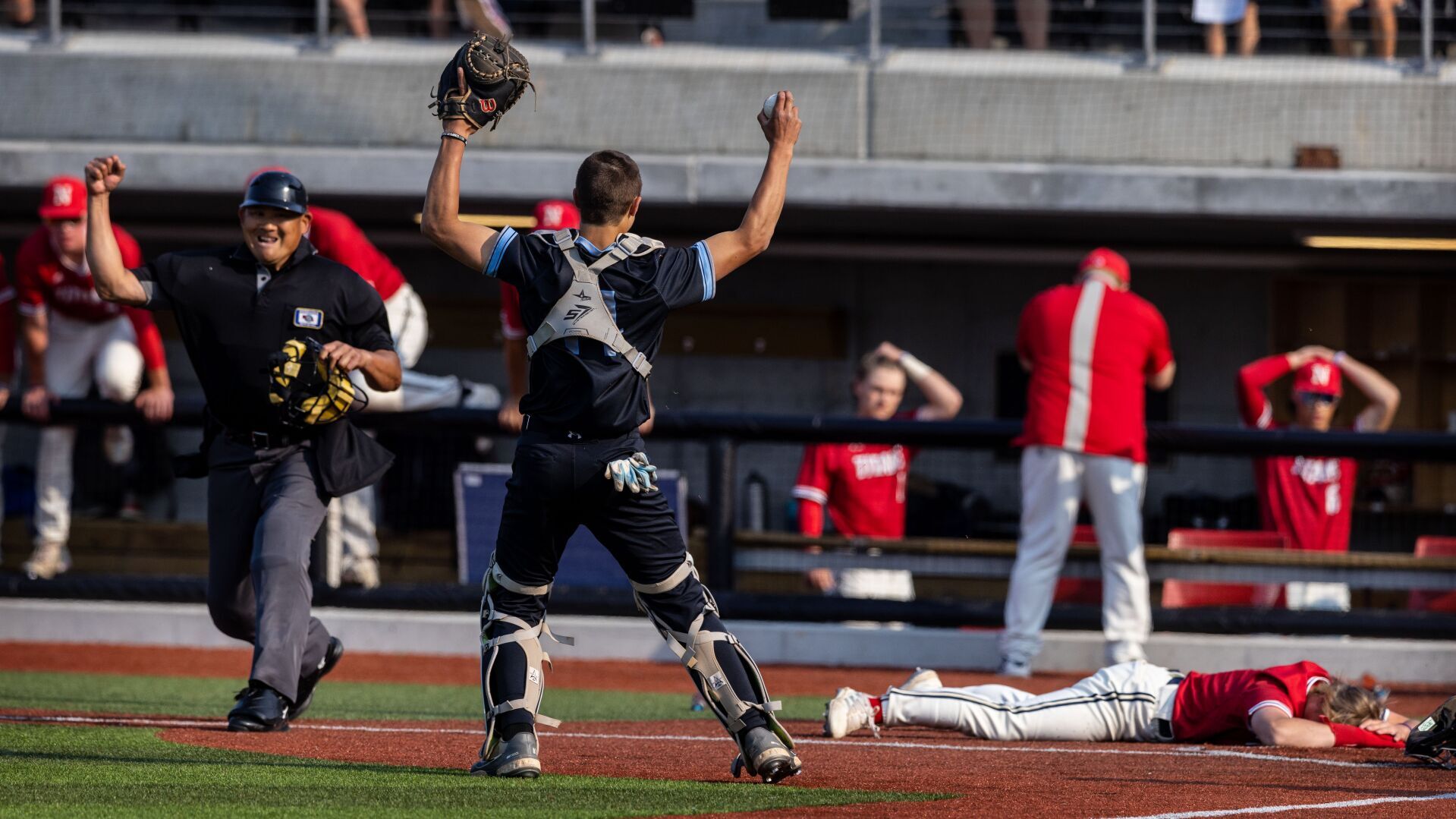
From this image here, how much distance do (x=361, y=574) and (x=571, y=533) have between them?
5.45 metres

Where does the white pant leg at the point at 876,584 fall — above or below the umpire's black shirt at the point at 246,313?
below

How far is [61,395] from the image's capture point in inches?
389

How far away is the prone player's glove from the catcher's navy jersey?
→ 97 millimetres

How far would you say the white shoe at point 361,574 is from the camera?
9.82 m

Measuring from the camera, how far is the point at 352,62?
14023mm

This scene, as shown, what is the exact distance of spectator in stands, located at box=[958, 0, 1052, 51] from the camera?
14.1 meters

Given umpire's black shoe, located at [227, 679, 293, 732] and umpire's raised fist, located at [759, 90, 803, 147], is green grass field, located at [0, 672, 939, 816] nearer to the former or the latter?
umpire's black shoe, located at [227, 679, 293, 732]

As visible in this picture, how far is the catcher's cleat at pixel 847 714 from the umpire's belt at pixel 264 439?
2.10 m

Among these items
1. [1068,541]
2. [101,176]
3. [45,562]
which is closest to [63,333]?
[45,562]

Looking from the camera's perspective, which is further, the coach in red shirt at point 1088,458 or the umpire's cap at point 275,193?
the coach in red shirt at point 1088,458

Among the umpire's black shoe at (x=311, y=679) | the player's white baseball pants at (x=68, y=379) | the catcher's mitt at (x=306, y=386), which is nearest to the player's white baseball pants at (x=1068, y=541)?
the umpire's black shoe at (x=311, y=679)

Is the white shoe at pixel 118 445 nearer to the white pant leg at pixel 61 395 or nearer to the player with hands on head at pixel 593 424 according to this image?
the white pant leg at pixel 61 395

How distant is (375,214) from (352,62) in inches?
49.3

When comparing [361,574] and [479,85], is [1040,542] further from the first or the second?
[479,85]
